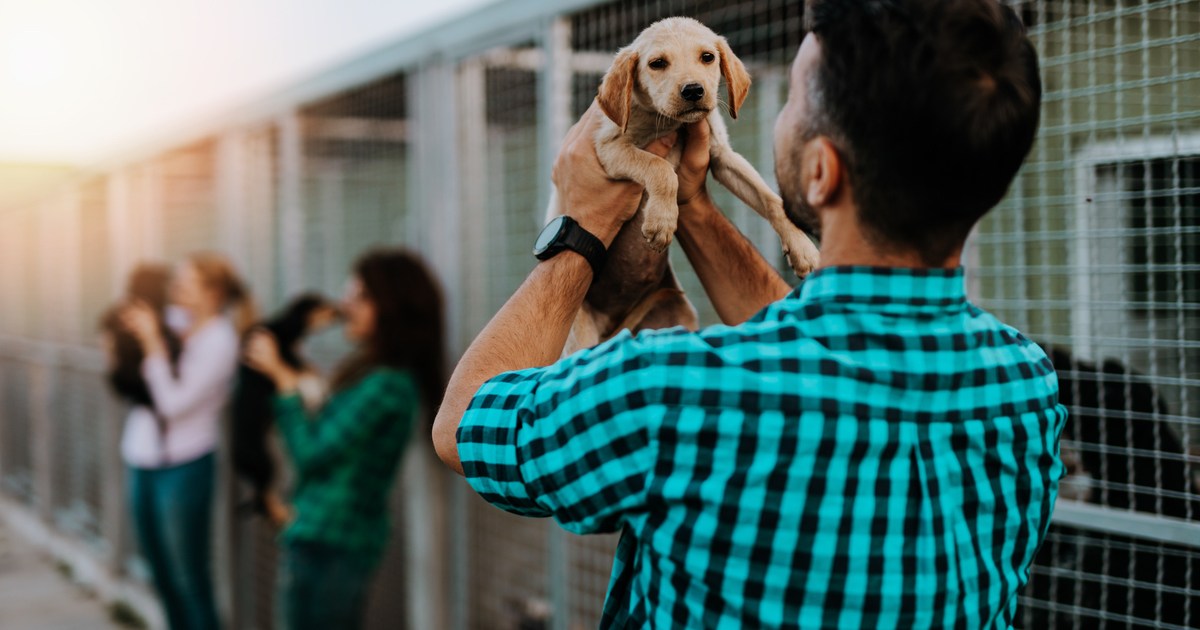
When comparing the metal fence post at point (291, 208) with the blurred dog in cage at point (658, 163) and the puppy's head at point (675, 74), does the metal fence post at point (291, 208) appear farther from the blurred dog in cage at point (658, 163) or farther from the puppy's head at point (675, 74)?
the puppy's head at point (675, 74)

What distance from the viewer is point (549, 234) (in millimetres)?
1098

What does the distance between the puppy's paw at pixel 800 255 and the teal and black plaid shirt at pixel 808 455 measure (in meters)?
0.04

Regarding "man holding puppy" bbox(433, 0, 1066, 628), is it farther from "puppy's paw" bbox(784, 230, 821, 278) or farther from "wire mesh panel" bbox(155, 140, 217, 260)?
"wire mesh panel" bbox(155, 140, 217, 260)

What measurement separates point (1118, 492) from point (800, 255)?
1.55 metres

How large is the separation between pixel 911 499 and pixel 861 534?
6 centimetres

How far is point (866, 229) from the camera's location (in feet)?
3.14

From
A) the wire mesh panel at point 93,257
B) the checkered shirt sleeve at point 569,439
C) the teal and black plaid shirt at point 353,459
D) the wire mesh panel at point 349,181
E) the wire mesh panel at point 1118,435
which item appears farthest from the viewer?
the wire mesh panel at point 93,257

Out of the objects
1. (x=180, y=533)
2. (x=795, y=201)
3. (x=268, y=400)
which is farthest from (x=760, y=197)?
(x=180, y=533)

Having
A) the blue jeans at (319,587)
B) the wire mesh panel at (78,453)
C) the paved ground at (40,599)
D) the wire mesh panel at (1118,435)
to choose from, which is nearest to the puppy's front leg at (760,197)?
the wire mesh panel at (1118,435)

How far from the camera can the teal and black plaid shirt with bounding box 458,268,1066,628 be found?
932mm

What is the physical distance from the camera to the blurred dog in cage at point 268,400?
4004 millimetres

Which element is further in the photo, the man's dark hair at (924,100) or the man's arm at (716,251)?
the man's arm at (716,251)

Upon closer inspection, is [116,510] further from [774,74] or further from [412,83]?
[774,74]

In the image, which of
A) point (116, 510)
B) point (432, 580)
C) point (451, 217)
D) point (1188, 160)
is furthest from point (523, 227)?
point (116, 510)
